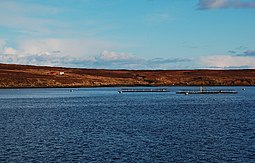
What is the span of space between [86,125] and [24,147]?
20347mm

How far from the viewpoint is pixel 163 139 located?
48.7 m

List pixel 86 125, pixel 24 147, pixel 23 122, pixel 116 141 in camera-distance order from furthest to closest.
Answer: pixel 23 122 < pixel 86 125 < pixel 116 141 < pixel 24 147

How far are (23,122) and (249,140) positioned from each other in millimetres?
37677

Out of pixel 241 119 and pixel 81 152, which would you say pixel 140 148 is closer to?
pixel 81 152

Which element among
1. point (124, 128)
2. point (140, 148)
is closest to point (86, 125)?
point (124, 128)

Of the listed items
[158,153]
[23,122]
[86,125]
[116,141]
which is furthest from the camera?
[23,122]

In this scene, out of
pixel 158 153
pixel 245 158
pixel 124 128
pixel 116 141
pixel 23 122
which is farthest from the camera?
pixel 23 122

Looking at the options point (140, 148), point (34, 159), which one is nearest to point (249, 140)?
point (140, 148)

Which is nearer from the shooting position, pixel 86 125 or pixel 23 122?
pixel 86 125

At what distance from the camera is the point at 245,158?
37.9 m

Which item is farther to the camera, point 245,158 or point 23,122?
point 23,122

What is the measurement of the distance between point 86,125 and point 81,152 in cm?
2263

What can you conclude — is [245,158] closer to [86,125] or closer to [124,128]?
[124,128]

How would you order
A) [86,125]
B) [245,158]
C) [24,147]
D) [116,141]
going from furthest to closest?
1. [86,125]
2. [116,141]
3. [24,147]
4. [245,158]
